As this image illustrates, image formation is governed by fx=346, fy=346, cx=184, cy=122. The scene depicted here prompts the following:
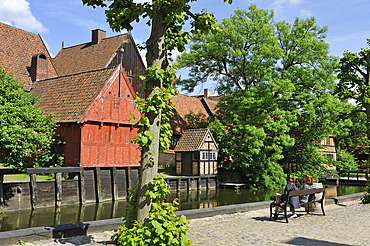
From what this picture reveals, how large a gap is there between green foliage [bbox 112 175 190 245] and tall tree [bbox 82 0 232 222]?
0.16m

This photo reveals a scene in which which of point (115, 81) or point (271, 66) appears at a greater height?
point (271, 66)

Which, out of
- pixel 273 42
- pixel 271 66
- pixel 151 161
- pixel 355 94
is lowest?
pixel 151 161

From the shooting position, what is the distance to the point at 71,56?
34.1 metres

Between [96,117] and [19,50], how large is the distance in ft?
39.7

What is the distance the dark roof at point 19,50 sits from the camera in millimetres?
26573

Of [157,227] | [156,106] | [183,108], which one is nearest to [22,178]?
[156,106]

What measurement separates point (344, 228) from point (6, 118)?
495 inches

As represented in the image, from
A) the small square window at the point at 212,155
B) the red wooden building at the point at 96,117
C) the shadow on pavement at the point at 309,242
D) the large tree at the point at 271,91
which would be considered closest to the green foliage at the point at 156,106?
the shadow on pavement at the point at 309,242

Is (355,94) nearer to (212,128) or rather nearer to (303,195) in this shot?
(303,195)

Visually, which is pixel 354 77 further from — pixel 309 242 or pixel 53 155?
pixel 53 155

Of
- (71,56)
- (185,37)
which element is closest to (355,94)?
(185,37)

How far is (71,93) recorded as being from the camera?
2248 cm

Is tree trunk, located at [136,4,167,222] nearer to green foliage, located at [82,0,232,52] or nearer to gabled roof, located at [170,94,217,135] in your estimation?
green foliage, located at [82,0,232,52]

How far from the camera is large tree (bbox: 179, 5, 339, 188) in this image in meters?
24.1
